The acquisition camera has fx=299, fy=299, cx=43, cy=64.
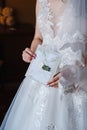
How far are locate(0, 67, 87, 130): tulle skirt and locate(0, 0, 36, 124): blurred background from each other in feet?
5.25

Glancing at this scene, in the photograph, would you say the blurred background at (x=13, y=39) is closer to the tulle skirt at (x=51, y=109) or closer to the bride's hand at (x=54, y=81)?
the tulle skirt at (x=51, y=109)

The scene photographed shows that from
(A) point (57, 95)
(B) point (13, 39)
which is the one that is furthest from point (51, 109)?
(B) point (13, 39)

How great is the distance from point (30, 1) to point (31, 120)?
2.14 m

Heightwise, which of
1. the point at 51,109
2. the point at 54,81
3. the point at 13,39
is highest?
the point at 54,81

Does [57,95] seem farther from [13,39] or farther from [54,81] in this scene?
[13,39]

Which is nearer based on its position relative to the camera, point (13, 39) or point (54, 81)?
point (54, 81)

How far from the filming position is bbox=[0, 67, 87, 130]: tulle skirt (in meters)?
1.11

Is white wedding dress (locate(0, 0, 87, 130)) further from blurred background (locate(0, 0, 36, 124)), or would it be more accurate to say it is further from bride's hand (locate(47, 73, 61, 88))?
blurred background (locate(0, 0, 36, 124))

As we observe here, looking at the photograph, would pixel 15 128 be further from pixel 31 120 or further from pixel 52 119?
pixel 52 119

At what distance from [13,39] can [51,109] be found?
6.18 feet

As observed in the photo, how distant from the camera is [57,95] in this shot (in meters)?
1.14

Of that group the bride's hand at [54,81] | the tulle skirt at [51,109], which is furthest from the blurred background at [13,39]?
the bride's hand at [54,81]

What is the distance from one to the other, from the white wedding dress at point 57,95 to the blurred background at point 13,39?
1.63 m

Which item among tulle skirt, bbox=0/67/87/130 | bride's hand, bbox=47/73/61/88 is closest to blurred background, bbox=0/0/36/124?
tulle skirt, bbox=0/67/87/130
